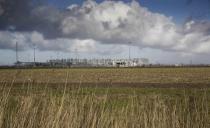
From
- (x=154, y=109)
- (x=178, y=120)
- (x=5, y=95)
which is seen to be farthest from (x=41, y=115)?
(x=178, y=120)

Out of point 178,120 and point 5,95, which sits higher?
A: point 5,95

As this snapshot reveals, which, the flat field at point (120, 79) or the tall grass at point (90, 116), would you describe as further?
the flat field at point (120, 79)

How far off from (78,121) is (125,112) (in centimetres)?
91

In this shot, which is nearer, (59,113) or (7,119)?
(59,113)

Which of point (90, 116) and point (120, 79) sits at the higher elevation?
point (90, 116)

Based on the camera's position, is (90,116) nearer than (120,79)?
Yes

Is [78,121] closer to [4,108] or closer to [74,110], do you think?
[74,110]

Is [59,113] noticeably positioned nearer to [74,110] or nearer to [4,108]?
[74,110]

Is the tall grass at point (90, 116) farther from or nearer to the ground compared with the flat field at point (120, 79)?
farther from the ground

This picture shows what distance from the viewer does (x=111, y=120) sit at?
258 inches

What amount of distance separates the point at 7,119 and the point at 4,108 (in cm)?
27

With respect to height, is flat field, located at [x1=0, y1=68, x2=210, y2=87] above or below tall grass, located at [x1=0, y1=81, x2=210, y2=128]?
below

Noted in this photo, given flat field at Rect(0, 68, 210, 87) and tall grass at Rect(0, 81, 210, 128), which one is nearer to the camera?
tall grass at Rect(0, 81, 210, 128)

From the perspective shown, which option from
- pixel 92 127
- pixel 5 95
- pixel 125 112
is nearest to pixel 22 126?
pixel 5 95
